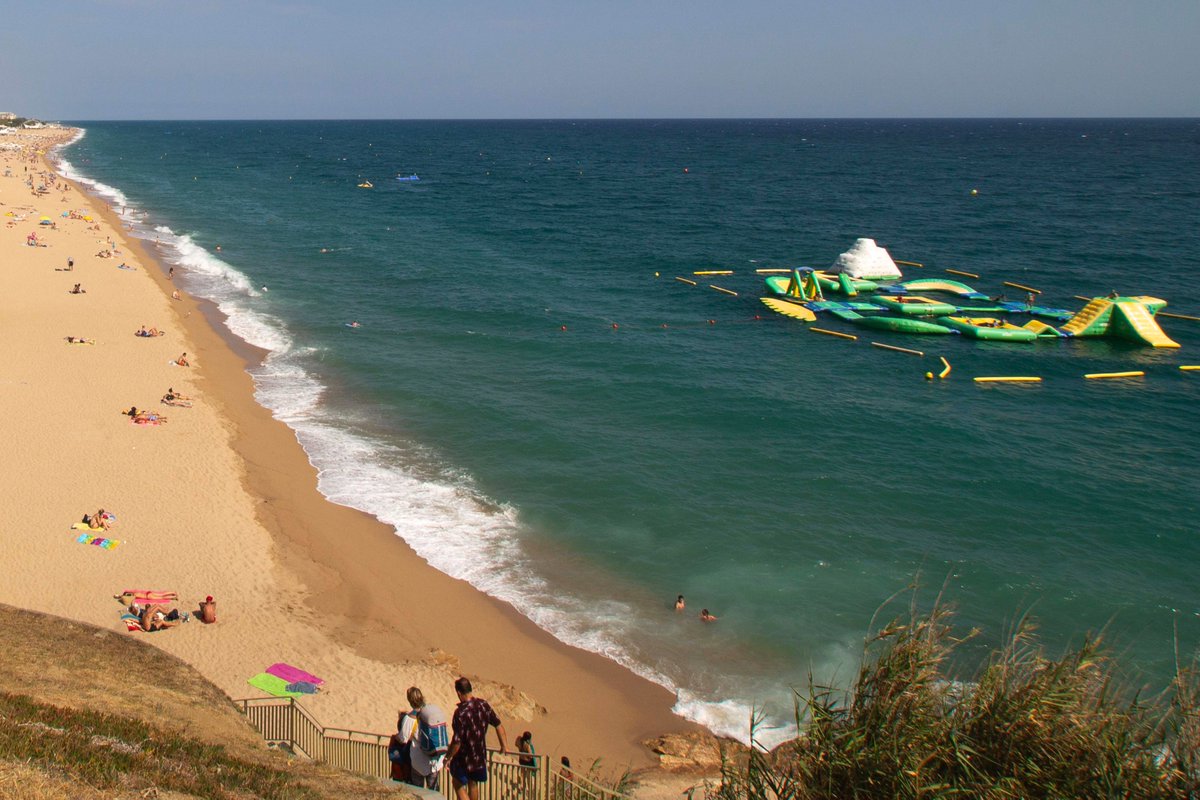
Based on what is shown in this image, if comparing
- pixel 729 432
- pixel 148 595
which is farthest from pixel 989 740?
pixel 729 432

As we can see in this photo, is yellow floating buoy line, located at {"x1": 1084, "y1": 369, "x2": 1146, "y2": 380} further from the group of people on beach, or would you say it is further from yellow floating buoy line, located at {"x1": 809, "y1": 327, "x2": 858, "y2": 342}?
the group of people on beach

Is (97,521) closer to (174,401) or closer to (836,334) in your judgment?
(174,401)

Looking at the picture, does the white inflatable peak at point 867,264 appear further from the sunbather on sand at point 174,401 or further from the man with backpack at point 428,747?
the man with backpack at point 428,747

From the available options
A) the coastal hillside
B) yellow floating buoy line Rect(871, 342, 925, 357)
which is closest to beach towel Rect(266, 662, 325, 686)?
the coastal hillside

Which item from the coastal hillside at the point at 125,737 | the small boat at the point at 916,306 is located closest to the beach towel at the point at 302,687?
the coastal hillside at the point at 125,737

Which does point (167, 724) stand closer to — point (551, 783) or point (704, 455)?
point (551, 783)

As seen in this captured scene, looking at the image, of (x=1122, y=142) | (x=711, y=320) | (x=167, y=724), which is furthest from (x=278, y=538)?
(x=1122, y=142)

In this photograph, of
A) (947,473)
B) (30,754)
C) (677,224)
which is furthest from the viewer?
(677,224)
